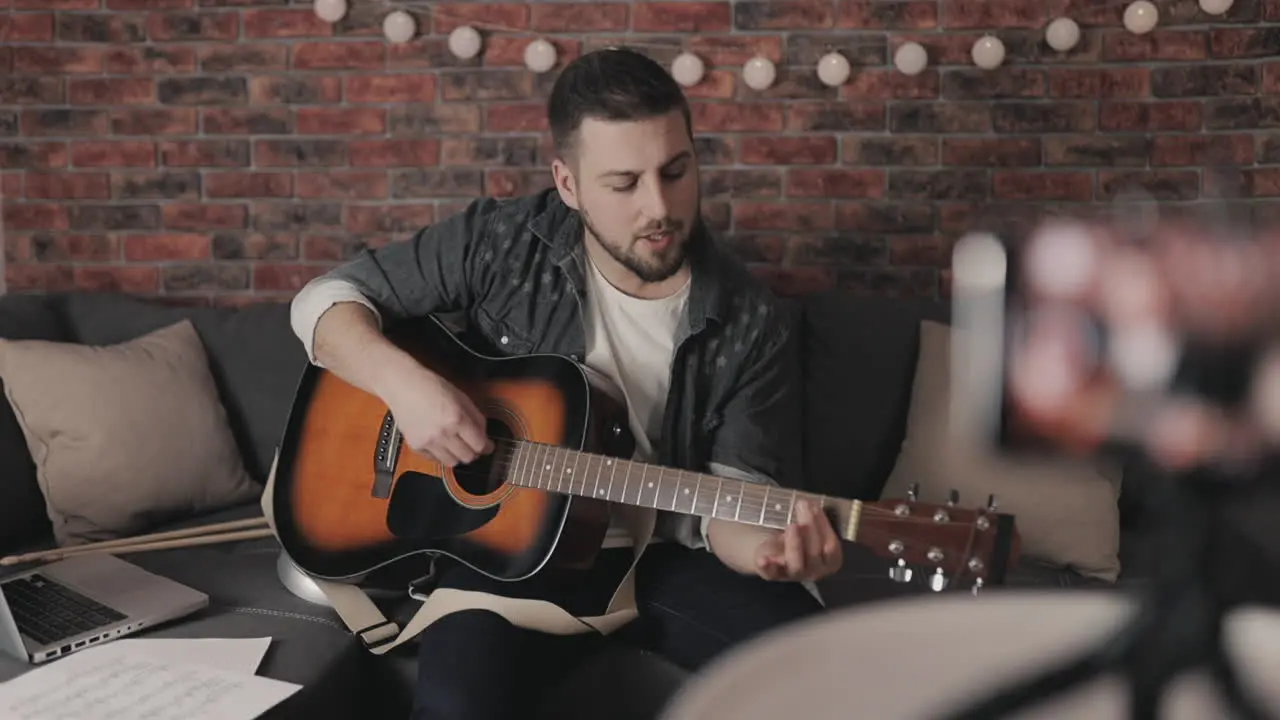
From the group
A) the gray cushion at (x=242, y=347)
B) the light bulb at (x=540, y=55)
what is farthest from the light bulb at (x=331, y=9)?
the gray cushion at (x=242, y=347)

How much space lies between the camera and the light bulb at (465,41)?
251 cm

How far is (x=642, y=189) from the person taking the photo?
1709mm

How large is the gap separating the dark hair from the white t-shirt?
0.27 metres

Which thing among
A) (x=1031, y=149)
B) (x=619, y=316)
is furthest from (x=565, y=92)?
(x=1031, y=149)

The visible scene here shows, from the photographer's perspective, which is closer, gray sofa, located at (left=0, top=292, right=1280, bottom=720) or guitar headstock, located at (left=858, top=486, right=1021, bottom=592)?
guitar headstock, located at (left=858, top=486, right=1021, bottom=592)

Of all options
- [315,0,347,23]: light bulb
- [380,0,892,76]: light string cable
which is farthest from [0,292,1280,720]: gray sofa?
[315,0,347,23]: light bulb

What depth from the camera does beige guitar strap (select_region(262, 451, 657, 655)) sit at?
5.20 feet

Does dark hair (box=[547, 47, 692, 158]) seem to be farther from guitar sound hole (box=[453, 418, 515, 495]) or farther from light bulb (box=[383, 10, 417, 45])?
light bulb (box=[383, 10, 417, 45])

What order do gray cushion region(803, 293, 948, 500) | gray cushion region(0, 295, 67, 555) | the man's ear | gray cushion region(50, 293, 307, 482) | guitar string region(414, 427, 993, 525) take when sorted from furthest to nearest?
gray cushion region(50, 293, 307, 482), gray cushion region(803, 293, 948, 500), gray cushion region(0, 295, 67, 555), the man's ear, guitar string region(414, 427, 993, 525)

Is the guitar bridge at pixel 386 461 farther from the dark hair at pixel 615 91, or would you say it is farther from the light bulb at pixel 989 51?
the light bulb at pixel 989 51

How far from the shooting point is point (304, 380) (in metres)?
1.86

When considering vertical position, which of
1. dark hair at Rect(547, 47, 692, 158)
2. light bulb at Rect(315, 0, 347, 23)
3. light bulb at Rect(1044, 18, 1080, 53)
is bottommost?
dark hair at Rect(547, 47, 692, 158)

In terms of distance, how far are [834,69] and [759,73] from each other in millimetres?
163

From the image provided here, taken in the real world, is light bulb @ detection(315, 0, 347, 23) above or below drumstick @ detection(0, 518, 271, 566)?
above
